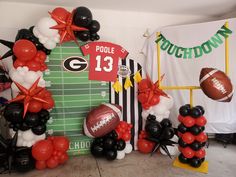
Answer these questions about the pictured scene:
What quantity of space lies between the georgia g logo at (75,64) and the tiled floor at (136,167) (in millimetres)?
1241

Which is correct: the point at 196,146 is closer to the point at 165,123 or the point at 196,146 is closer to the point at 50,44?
the point at 165,123

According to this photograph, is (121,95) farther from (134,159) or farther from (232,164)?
(232,164)

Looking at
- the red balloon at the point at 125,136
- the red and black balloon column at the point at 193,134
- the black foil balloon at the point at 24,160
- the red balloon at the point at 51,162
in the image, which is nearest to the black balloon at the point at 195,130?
the red and black balloon column at the point at 193,134

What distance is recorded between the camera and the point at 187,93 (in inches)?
122

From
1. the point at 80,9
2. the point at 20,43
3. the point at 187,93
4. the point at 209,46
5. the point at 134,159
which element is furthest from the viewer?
the point at 187,93

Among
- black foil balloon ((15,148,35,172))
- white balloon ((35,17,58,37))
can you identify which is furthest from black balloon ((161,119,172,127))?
white balloon ((35,17,58,37))

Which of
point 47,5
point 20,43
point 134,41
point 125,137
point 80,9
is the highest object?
point 47,5

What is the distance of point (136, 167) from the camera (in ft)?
8.05

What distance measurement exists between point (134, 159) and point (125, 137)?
12.4 inches

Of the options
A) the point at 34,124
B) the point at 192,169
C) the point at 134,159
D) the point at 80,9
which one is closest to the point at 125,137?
the point at 134,159

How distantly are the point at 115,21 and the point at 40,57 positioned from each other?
4.40ft

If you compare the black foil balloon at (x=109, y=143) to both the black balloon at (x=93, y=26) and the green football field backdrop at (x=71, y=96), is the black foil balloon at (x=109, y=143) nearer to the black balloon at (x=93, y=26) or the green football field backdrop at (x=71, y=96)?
the green football field backdrop at (x=71, y=96)

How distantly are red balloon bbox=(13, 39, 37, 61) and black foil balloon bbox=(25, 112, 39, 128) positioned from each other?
653 millimetres

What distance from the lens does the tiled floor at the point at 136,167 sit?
2.27m
